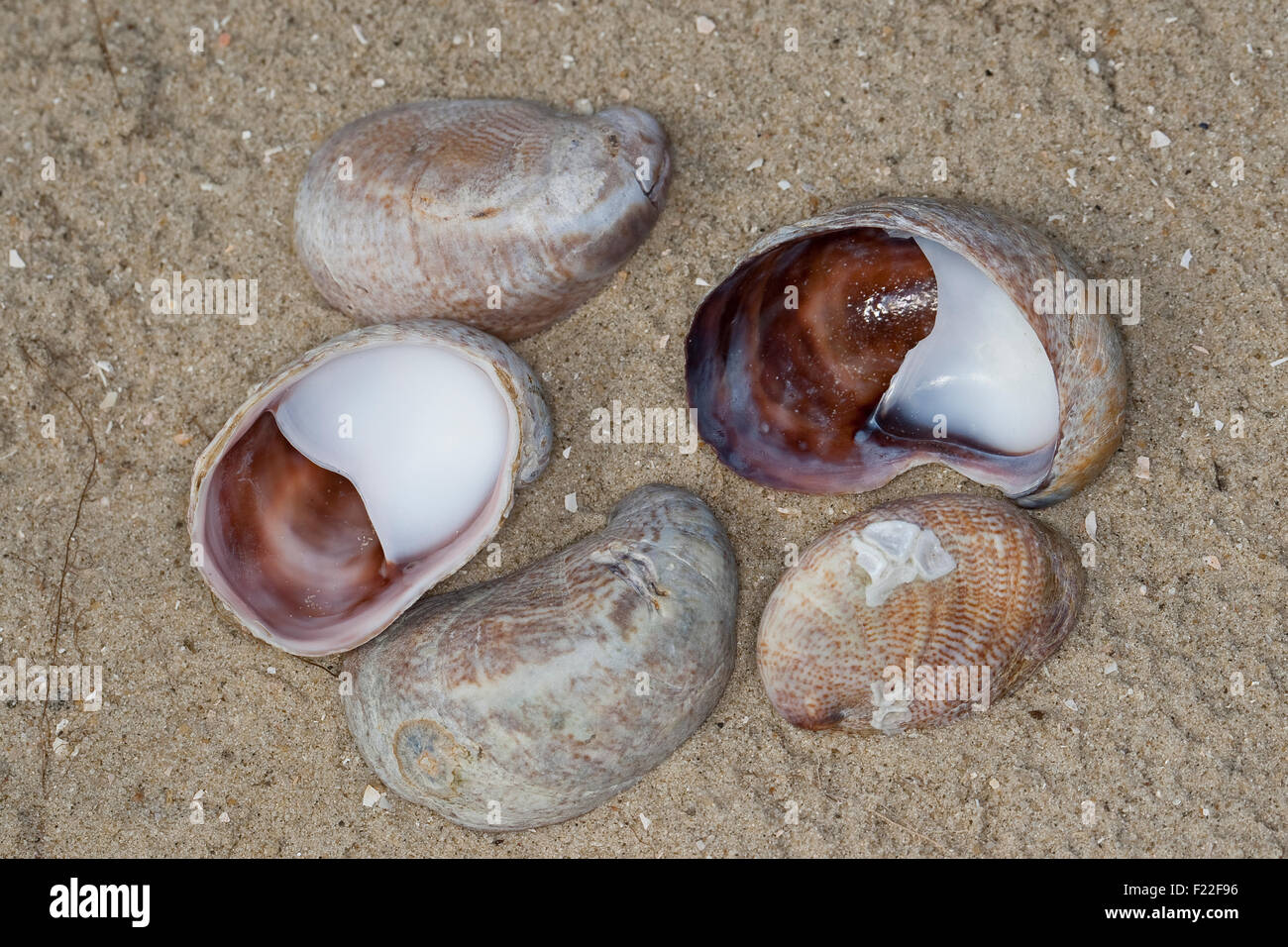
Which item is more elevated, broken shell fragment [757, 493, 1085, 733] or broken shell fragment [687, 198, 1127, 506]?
broken shell fragment [687, 198, 1127, 506]

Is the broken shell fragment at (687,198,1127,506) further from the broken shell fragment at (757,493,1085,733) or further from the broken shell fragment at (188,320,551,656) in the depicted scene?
the broken shell fragment at (188,320,551,656)

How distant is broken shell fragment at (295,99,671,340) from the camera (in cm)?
290

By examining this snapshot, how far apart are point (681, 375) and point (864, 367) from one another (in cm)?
55

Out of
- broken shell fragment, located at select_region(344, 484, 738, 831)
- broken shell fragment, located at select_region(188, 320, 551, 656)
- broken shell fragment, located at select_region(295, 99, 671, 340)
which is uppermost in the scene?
broken shell fragment, located at select_region(295, 99, 671, 340)

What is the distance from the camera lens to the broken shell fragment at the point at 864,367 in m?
3.00

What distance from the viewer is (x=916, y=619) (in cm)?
282

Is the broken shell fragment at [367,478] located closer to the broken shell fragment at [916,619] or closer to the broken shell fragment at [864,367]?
the broken shell fragment at [864,367]

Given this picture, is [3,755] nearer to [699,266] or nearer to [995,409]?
[699,266]

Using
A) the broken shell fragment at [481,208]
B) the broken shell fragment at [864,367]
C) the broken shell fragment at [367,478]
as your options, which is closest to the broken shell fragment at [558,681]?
the broken shell fragment at [367,478]

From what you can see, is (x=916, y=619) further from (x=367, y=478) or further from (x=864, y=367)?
(x=367, y=478)

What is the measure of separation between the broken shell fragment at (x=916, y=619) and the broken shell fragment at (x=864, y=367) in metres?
0.21

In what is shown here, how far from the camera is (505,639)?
2.78 meters

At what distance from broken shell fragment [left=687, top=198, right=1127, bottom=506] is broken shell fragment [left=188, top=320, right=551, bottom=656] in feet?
→ 1.99

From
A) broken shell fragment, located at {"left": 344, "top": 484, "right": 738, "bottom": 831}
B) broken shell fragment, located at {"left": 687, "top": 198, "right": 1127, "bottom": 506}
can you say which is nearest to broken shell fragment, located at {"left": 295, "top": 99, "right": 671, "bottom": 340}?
broken shell fragment, located at {"left": 687, "top": 198, "right": 1127, "bottom": 506}
